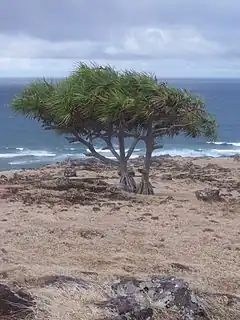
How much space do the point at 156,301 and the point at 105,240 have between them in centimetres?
362

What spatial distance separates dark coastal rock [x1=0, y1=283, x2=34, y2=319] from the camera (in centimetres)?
629

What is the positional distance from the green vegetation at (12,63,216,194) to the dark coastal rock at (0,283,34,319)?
8968mm

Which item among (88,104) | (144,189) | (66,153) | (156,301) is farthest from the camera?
(66,153)

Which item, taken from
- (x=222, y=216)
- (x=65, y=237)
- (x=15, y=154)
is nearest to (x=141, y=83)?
(x=222, y=216)

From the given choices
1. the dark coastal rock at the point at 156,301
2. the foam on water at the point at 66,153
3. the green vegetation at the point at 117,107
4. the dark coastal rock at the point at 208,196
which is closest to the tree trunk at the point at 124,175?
the green vegetation at the point at 117,107

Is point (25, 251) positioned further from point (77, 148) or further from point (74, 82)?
point (77, 148)

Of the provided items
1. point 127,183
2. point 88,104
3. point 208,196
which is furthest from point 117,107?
point 208,196

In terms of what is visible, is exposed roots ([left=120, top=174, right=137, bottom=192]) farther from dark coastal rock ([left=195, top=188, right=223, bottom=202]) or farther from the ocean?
the ocean

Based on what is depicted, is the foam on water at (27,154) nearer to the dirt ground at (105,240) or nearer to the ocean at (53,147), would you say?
the ocean at (53,147)

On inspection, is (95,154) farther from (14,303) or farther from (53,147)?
(53,147)

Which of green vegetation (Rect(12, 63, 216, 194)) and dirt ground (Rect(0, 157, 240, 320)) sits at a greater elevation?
green vegetation (Rect(12, 63, 216, 194))

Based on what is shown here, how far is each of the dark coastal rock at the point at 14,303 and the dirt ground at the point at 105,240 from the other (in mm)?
129

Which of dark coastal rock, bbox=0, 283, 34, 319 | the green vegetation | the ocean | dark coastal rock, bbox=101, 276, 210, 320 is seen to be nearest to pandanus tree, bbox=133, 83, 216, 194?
the green vegetation

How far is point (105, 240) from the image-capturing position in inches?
393
